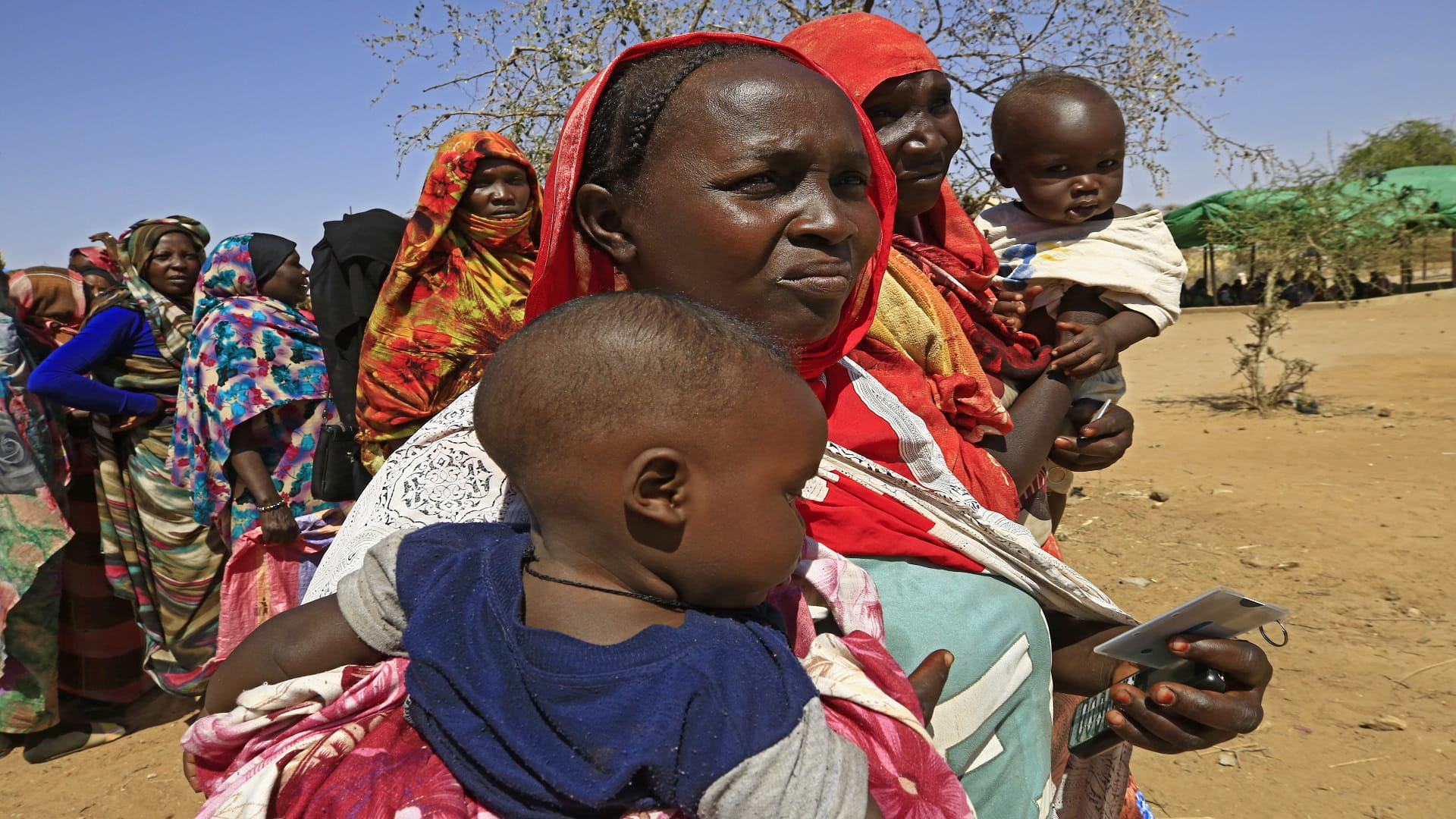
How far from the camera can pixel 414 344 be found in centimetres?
415

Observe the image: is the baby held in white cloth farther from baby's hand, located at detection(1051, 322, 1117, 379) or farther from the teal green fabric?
the teal green fabric

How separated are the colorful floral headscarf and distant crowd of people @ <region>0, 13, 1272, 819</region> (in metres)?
3.41

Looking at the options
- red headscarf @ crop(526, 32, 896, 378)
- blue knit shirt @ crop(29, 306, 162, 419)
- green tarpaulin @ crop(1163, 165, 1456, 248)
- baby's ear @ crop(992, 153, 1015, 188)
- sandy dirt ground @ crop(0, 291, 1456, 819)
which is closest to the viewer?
red headscarf @ crop(526, 32, 896, 378)

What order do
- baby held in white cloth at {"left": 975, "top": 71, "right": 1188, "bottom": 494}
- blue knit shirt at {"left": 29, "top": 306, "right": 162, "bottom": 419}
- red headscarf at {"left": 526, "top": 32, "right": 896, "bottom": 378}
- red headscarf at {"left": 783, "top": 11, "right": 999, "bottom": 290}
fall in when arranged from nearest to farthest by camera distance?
red headscarf at {"left": 526, "top": 32, "right": 896, "bottom": 378} < red headscarf at {"left": 783, "top": 11, "right": 999, "bottom": 290} < baby held in white cloth at {"left": 975, "top": 71, "right": 1188, "bottom": 494} < blue knit shirt at {"left": 29, "top": 306, "right": 162, "bottom": 419}

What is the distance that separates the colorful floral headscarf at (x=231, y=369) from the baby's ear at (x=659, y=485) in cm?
423

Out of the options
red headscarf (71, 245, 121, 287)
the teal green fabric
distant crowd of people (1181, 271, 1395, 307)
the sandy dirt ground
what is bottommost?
distant crowd of people (1181, 271, 1395, 307)

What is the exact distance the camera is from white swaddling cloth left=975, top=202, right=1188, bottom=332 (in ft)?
8.28

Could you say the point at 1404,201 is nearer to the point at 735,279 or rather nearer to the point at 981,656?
the point at 981,656

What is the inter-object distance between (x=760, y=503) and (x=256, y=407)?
4.32 m

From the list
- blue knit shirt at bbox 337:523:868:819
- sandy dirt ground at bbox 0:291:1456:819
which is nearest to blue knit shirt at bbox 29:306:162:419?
sandy dirt ground at bbox 0:291:1456:819

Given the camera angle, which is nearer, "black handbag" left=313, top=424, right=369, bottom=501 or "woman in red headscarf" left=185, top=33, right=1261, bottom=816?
"woman in red headscarf" left=185, top=33, right=1261, bottom=816

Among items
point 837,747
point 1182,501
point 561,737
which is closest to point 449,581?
point 561,737

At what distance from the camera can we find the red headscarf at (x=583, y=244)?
167 centimetres

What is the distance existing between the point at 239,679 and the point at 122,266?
5300mm
